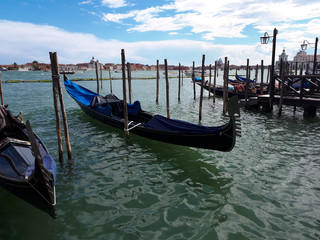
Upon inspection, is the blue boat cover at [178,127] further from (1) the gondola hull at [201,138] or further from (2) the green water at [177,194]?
(2) the green water at [177,194]

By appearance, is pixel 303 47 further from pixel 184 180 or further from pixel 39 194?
pixel 39 194

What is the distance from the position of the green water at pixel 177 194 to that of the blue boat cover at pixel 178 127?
694mm

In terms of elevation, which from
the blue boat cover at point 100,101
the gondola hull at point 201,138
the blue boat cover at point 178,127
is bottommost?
the gondola hull at point 201,138

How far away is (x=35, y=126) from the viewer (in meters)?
9.11

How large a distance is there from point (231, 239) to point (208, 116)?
8811 millimetres

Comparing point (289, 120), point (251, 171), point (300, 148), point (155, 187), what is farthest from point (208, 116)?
point (155, 187)

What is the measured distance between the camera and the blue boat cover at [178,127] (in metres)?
5.25

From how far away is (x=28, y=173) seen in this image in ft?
11.0

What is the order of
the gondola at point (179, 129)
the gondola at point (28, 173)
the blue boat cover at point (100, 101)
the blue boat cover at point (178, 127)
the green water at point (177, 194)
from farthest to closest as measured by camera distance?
the blue boat cover at point (100, 101)
the blue boat cover at point (178, 127)
the gondola at point (179, 129)
the green water at point (177, 194)
the gondola at point (28, 173)

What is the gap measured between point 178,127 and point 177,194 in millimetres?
2044

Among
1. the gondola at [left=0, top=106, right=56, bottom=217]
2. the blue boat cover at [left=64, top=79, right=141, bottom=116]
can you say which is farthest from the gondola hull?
the gondola at [left=0, top=106, right=56, bottom=217]

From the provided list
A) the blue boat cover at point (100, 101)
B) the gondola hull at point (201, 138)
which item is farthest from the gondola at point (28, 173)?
the blue boat cover at point (100, 101)

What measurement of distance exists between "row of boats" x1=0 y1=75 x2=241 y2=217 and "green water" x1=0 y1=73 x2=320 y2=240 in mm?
544

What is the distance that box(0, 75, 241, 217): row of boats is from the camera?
2.95 m
